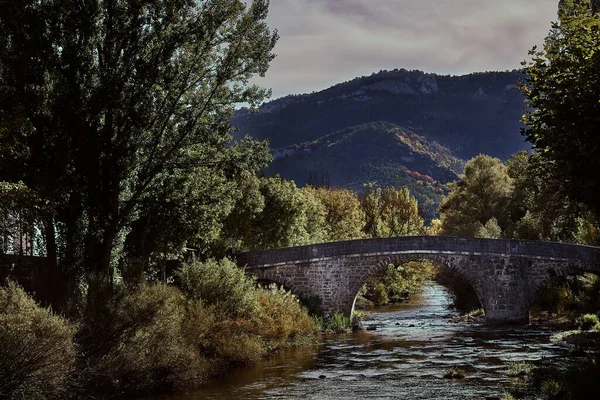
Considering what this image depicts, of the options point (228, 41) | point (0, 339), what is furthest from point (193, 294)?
point (0, 339)

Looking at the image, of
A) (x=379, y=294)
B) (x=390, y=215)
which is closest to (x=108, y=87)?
(x=379, y=294)

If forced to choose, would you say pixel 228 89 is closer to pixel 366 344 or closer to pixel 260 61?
pixel 260 61

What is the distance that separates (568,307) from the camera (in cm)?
3152

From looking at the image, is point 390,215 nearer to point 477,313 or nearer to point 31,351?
point 477,313

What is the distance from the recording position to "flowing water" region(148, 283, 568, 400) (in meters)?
15.8

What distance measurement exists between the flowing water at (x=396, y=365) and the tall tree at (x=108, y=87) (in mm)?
5043

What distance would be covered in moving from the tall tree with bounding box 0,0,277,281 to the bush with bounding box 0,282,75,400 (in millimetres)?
3398

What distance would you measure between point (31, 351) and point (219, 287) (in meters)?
10.1

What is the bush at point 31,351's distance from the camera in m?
12.0

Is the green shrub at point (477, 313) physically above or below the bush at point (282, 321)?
below

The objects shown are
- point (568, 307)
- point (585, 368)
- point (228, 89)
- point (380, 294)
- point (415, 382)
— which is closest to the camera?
point (585, 368)

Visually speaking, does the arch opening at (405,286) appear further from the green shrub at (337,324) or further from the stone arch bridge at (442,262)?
the green shrub at (337,324)

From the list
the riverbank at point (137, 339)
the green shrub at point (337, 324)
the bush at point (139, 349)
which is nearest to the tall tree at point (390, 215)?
the green shrub at point (337, 324)

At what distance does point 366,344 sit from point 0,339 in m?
15.7
